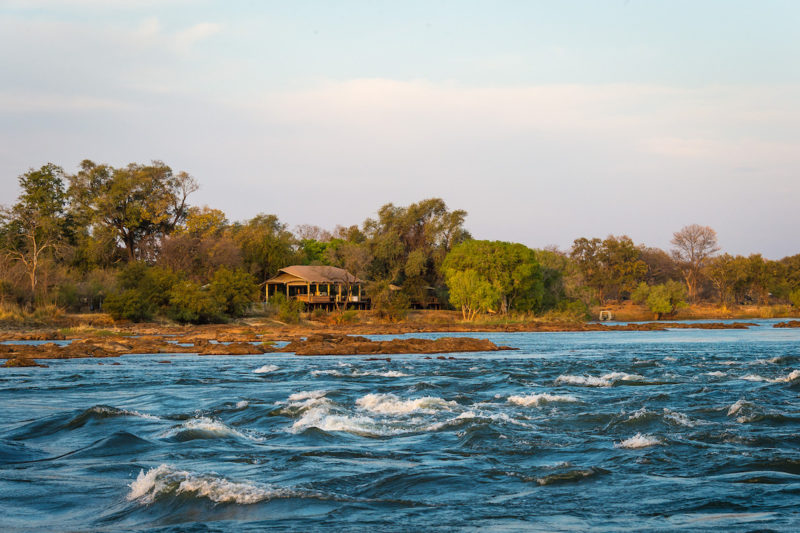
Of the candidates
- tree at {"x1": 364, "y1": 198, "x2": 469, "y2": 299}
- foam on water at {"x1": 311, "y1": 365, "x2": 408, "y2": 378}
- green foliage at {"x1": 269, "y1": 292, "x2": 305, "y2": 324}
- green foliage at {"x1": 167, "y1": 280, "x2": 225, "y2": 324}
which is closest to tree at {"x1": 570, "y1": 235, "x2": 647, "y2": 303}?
tree at {"x1": 364, "y1": 198, "x2": 469, "y2": 299}

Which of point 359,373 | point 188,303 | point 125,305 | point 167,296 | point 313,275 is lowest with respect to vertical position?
point 359,373

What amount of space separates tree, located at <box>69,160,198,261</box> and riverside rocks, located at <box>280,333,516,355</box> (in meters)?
42.6

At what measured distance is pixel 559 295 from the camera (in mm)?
81750

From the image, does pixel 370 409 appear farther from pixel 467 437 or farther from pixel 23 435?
pixel 23 435

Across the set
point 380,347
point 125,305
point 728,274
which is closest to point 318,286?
point 125,305

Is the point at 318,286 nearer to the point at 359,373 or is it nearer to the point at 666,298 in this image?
the point at 666,298

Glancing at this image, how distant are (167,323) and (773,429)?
49.8m

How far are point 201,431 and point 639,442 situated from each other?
25.4 feet

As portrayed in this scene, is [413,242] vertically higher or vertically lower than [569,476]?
higher

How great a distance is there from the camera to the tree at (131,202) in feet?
251

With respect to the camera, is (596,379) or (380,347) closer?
(596,379)

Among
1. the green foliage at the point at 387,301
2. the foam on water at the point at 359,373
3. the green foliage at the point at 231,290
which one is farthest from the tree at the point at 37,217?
the foam on water at the point at 359,373

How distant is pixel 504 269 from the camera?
7350 centimetres

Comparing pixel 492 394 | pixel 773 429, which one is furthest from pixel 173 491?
pixel 492 394
